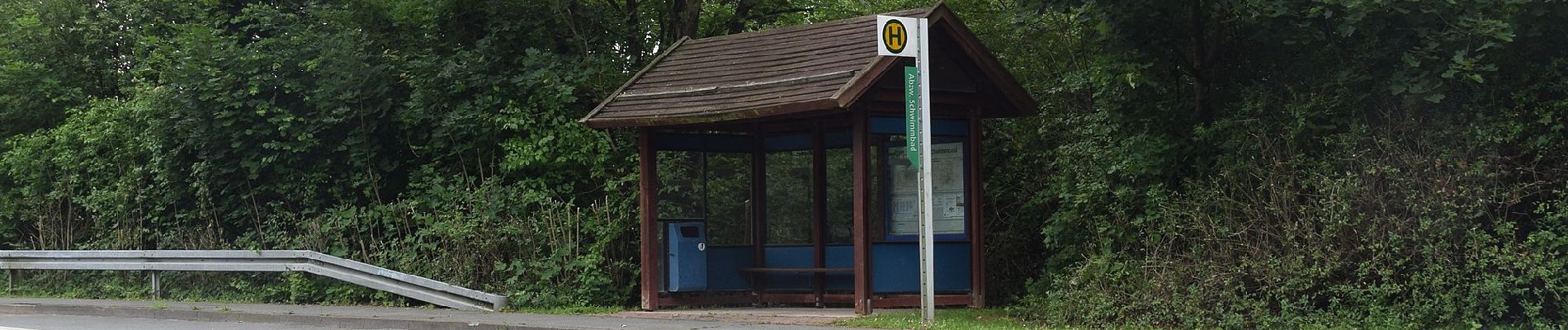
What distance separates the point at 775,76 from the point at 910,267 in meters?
2.26

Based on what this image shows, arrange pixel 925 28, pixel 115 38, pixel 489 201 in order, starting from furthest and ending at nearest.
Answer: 1. pixel 115 38
2. pixel 489 201
3. pixel 925 28

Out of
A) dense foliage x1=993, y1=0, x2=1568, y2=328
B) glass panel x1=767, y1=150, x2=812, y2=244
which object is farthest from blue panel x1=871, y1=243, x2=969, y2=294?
glass panel x1=767, y1=150, x2=812, y2=244

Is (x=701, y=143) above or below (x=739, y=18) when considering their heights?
below

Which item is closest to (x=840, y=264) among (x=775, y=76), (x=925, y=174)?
(x=775, y=76)

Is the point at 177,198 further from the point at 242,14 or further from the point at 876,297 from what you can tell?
the point at 876,297

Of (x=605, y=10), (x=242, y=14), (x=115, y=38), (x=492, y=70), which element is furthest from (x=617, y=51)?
(x=115, y=38)

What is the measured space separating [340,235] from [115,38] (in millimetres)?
8555

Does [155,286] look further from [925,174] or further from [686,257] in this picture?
[925,174]

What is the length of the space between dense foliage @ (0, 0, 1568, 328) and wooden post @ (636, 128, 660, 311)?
117 centimetres

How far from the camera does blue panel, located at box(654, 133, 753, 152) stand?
15406 mm

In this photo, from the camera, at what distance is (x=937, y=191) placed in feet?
48.3

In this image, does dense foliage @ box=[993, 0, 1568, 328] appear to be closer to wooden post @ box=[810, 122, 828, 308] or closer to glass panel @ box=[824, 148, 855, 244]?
glass panel @ box=[824, 148, 855, 244]

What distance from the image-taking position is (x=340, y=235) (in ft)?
60.2

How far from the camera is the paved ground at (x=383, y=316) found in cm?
1384
